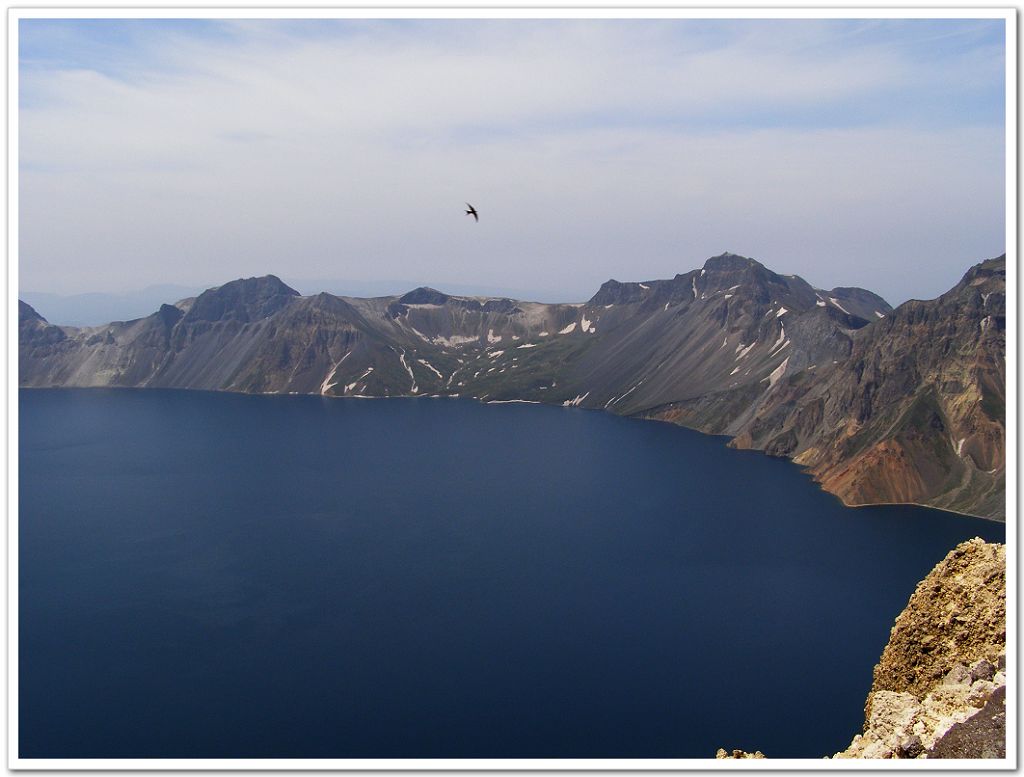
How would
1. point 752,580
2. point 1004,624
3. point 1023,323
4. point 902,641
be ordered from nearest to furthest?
point 1023,323, point 1004,624, point 902,641, point 752,580

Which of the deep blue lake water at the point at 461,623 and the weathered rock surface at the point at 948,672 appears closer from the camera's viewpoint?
the weathered rock surface at the point at 948,672

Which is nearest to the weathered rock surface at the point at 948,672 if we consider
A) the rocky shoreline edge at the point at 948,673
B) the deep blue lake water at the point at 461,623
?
the rocky shoreline edge at the point at 948,673

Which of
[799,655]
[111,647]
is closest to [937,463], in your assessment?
[799,655]

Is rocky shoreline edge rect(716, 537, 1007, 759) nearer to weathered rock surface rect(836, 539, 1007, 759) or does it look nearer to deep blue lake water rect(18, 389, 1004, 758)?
weathered rock surface rect(836, 539, 1007, 759)

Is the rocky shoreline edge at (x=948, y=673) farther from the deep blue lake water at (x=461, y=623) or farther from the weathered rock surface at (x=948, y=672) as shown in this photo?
the deep blue lake water at (x=461, y=623)

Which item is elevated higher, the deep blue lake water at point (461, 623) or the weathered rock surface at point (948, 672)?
the weathered rock surface at point (948, 672)

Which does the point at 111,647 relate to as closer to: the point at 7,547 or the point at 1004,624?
the point at 7,547

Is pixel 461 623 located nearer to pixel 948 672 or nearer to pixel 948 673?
pixel 948 672
